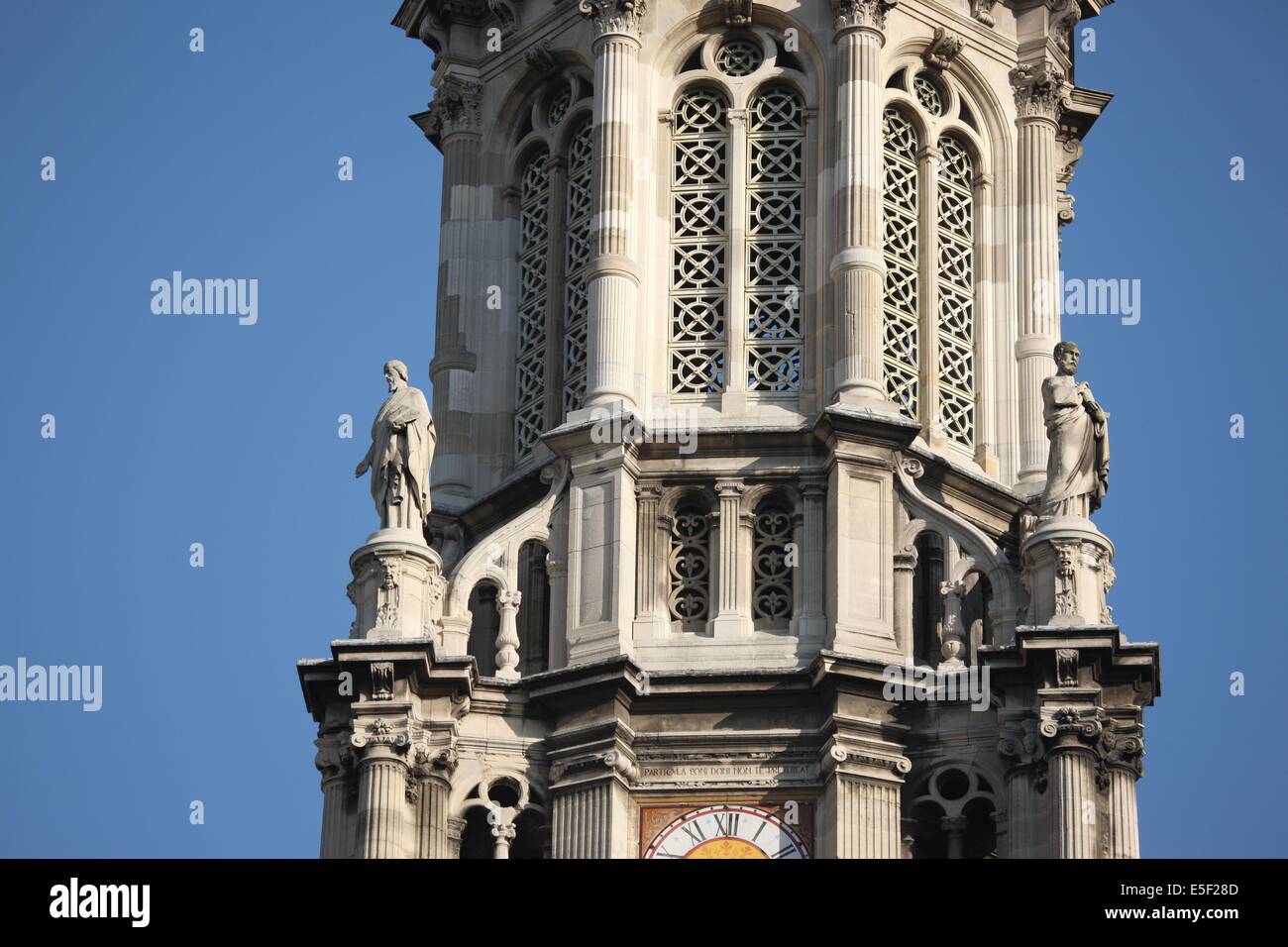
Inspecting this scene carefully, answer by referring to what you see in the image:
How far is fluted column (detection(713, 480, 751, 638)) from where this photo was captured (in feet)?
195

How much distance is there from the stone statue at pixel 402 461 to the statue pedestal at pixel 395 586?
13.3 inches

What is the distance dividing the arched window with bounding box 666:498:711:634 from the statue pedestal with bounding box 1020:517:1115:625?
4074 millimetres

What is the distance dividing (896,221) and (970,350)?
1964 millimetres

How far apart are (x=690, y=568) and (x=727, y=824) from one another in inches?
147

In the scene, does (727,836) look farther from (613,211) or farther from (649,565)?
(613,211)

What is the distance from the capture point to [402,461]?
59.8m

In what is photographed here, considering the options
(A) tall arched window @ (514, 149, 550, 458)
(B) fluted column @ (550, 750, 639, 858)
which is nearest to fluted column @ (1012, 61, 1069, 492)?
(A) tall arched window @ (514, 149, 550, 458)

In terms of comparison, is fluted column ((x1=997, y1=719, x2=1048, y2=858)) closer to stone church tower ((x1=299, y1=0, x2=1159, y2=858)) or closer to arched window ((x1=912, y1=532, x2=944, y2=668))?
stone church tower ((x1=299, y1=0, x2=1159, y2=858))

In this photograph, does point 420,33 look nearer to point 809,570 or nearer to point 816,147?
point 816,147

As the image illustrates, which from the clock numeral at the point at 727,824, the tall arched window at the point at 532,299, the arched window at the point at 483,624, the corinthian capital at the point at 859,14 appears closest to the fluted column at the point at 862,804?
the clock numeral at the point at 727,824

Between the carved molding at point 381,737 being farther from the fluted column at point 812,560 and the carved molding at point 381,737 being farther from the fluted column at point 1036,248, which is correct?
the fluted column at point 1036,248

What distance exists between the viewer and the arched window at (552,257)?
63.0 metres

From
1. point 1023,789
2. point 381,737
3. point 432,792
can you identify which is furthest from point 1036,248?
point 381,737

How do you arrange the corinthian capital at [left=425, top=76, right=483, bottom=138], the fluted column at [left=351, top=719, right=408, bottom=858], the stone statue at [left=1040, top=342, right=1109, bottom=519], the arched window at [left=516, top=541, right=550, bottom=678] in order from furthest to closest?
the corinthian capital at [left=425, top=76, right=483, bottom=138] → the arched window at [left=516, top=541, right=550, bottom=678] → the stone statue at [left=1040, top=342, right=1109, bottom=519] → the fluted column at [left=351, top=719, right=408, bottom=858]
